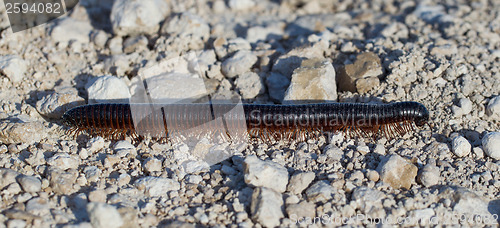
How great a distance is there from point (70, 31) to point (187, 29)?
2233 mm

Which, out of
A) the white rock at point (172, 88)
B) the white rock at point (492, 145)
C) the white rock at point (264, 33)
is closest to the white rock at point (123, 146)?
the white rock at point (172, 88)

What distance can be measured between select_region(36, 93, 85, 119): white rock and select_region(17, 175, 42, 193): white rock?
172 cm

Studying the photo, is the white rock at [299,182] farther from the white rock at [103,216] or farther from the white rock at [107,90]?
the white rock at [107,90]

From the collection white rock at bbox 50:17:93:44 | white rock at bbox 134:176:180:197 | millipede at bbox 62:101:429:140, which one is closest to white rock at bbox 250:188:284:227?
white rock at bbox 134:176:180:197

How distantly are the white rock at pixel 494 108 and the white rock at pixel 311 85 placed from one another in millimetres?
2200

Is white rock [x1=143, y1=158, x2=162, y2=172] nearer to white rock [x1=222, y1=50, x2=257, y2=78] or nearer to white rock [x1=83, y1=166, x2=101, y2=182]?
white rock [x1=83, y1=166, x2=101, y2=182]

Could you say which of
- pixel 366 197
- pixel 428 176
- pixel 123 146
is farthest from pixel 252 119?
pixel 428 176

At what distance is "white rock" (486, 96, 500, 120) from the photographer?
6004mm

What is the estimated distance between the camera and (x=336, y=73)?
22.7 ft

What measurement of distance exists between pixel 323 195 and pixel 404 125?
6.71 feet

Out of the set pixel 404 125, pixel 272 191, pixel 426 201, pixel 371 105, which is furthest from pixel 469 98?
pixel 272 191

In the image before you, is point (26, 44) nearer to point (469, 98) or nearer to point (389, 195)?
point (389, 195)

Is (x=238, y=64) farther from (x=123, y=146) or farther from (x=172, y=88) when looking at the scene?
(x=123, y=146)

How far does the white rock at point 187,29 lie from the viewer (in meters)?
7.67
